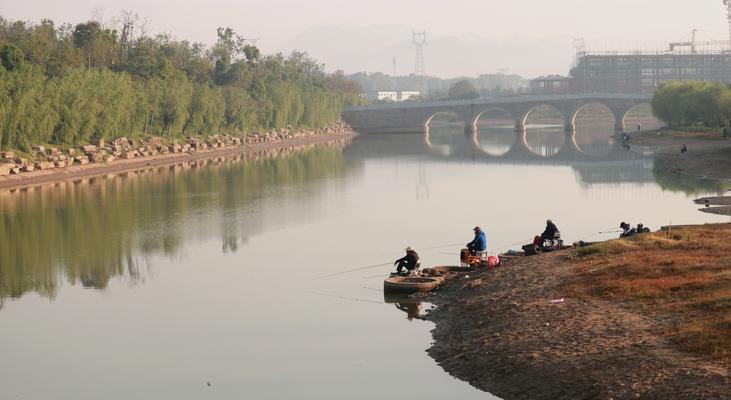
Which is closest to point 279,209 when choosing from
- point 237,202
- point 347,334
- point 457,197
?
point 237,202

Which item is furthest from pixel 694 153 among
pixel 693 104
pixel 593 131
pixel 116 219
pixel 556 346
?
pixel 593 131

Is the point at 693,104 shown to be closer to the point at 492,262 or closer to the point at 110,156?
the point at 110,156

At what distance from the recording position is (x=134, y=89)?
100 metres

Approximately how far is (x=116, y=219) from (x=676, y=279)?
30.9 m

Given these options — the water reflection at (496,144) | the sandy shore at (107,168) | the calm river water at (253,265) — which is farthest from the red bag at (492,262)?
the water reflection at (496,144)

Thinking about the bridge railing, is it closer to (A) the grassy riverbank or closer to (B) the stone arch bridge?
(B) the stone arch bridge

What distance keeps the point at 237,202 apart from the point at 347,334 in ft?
110

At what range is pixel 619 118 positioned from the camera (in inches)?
5881

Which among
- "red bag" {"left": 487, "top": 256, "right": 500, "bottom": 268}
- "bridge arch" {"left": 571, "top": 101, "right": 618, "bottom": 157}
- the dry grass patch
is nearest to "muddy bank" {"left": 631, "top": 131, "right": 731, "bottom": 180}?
"bridge arch" {"left": 571, "top": 101, "right": 618, "bottom": 157}

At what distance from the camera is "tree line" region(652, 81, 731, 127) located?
101 meters

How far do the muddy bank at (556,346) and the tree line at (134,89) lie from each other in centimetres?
5031

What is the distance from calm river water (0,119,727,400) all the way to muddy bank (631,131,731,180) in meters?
2.37

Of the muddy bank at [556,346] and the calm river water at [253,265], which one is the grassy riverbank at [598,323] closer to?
the muddy bank at [556,346]

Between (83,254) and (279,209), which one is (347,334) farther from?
(279,209)
